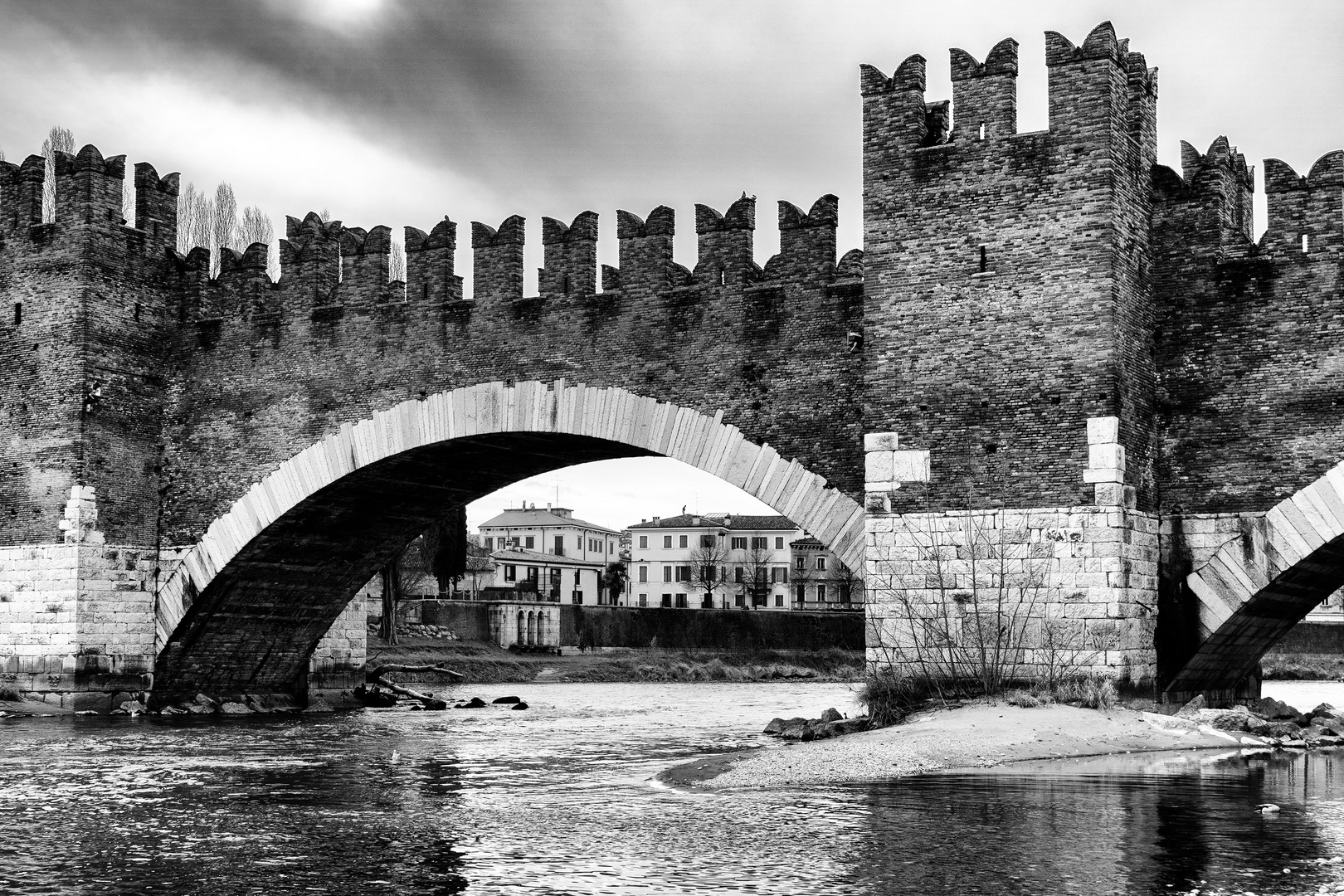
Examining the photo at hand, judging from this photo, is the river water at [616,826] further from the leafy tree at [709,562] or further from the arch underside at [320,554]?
the leafy tree at [709,562]

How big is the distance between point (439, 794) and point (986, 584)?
17.2 feet

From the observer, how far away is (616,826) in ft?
32.5

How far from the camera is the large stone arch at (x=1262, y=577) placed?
14.1 metres

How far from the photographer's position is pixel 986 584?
14.5m

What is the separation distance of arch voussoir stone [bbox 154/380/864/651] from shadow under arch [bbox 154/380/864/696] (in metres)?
0.01

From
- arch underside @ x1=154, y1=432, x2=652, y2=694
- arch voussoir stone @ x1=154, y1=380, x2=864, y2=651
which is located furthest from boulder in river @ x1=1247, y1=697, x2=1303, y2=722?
arch underside @ x1=154, y1=432, x2=652, y2=694

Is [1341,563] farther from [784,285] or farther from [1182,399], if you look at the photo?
[784,285]

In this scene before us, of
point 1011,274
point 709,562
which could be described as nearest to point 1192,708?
point 1011,274

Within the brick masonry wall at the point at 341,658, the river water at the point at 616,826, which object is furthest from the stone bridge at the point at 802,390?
the river water at the point at 616,826

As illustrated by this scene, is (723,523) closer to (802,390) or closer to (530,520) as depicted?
(530,520)

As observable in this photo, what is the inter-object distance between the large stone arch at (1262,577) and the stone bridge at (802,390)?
35 mm

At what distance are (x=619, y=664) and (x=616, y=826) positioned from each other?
130ft

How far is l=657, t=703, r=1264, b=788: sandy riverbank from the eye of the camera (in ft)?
40.6

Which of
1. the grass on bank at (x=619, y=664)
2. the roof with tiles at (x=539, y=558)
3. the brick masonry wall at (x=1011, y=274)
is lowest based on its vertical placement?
the grass on bank at (x=619, y=664)
